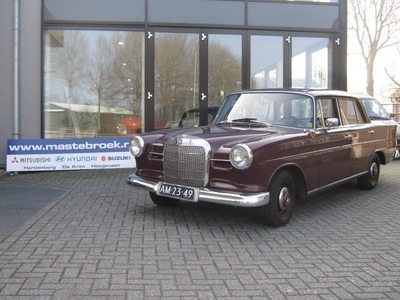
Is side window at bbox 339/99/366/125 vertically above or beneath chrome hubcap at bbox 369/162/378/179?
Result: above

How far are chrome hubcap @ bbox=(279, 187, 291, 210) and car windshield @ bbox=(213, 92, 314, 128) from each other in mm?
1036

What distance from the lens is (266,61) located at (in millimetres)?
11484

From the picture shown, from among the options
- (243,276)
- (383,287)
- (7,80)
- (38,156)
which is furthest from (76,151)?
(383,287)

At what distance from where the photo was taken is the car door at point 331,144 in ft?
20.6

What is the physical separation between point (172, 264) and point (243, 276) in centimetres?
70

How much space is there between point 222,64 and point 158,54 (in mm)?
1605

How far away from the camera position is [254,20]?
11227 millimetres

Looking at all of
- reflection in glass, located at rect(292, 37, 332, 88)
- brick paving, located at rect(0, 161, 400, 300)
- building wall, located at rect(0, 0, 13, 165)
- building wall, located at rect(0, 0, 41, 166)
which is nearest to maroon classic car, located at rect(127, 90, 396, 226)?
brick paving, located at rect(0, 161, 400, 300)

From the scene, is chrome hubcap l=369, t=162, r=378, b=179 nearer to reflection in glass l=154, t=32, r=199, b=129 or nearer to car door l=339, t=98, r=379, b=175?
car door l=339, t=98, r=379, b=175

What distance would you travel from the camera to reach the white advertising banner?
9258 mm

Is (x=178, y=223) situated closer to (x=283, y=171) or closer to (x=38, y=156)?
(x=283, y=171)

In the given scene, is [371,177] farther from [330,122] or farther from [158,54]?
[158,54]

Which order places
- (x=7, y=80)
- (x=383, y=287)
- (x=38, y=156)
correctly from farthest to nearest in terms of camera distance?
(x=7, y=80) < (x=38, y=156) < (x=383, y=287)

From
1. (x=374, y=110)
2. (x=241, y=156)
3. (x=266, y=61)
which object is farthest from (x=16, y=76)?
(x=374, y=110)
